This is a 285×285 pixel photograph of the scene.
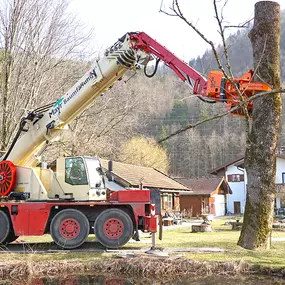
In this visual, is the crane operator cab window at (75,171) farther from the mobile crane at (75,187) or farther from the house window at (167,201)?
the house window at (167,201)

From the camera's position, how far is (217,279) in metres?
9.20

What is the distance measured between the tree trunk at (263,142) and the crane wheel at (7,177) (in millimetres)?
6543

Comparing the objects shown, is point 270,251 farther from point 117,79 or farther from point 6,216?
point 6,216

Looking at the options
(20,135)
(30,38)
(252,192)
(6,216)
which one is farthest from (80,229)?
(30,38)

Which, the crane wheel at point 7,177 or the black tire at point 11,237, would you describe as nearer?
the crane wheel at point 7,177

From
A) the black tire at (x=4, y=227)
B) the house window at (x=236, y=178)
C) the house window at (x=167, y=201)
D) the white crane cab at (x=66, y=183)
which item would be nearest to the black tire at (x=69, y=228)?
the white crane cab at (x=66, y=183)

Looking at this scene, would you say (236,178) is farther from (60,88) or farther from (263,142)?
(263,142)

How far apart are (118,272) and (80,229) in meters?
2.68

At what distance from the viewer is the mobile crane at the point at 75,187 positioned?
11922mm

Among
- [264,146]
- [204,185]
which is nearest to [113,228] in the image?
[264,146]

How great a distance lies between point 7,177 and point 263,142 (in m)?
7.18

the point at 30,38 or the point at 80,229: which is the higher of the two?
the point at 30,38

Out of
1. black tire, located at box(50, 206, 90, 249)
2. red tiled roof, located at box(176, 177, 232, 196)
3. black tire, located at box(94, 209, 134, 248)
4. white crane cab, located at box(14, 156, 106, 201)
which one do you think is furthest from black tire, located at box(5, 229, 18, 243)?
red tiled roof, located at box(176, 177, 232, 196)

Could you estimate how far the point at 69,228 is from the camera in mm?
12172
